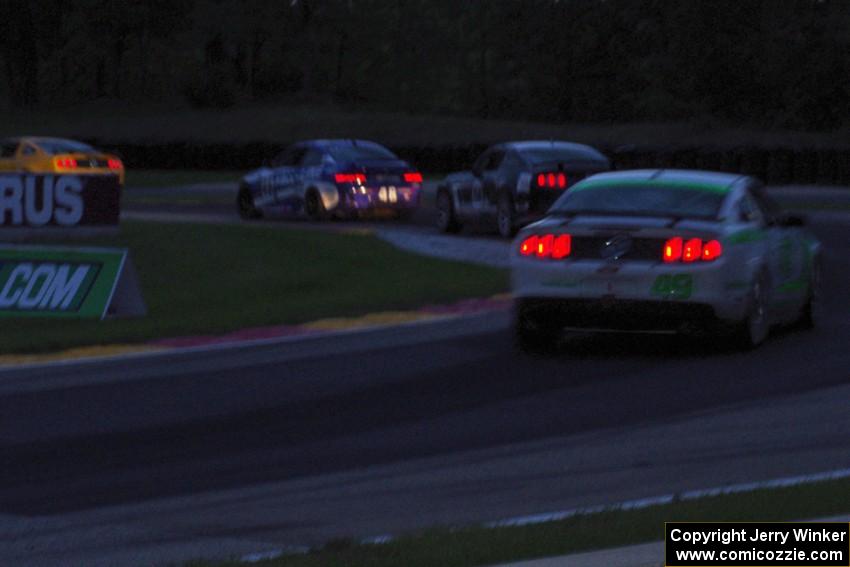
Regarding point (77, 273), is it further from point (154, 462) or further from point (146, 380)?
point (154, 462)

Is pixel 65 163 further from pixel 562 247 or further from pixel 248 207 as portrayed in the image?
pixel 562 247

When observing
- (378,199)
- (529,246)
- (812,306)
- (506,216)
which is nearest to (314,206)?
(378,199)

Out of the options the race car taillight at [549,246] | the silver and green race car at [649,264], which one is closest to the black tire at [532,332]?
the silver and green race car at [649,264]

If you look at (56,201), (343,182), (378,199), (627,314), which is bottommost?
(378,199)

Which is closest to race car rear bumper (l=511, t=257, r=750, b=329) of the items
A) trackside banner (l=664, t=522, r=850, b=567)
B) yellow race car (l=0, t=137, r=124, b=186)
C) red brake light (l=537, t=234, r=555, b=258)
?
red brake light (l=537, t=234, r=555, b=258)

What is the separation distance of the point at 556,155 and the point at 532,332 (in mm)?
11918

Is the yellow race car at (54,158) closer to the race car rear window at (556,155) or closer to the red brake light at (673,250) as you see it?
the race car rear window at (556,155)

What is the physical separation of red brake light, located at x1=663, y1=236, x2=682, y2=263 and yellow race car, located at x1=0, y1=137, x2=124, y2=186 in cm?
2752

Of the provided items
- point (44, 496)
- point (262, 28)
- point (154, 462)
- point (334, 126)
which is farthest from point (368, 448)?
point (262, 28)

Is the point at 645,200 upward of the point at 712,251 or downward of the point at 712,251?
upward

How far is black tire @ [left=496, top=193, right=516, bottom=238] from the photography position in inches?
1017

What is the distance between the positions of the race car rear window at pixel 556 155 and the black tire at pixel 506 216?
29.4 inches

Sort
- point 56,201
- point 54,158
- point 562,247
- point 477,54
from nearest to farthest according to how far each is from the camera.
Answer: point 562,247
point 56,201
point 54,158
point 477,54

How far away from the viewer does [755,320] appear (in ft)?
44.7
